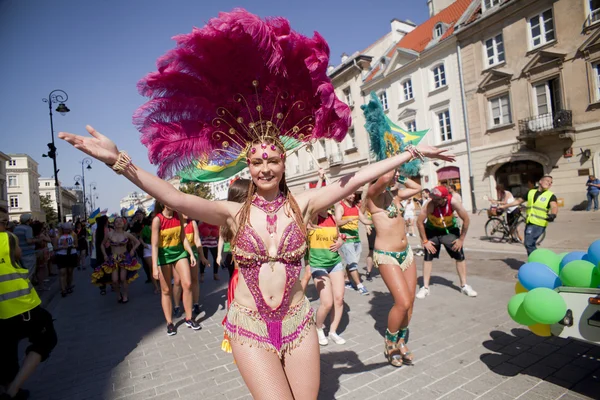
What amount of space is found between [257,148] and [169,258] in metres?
3.89

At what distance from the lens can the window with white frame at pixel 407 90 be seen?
25672mm

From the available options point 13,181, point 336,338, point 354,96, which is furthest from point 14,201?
point 336,338

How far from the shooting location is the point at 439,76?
23.6m

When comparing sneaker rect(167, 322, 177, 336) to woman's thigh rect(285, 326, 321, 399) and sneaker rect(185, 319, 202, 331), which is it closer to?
sneaker rect(185, 319, 202, 331)

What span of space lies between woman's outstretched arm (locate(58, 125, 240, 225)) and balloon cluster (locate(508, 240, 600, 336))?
2.89 metres

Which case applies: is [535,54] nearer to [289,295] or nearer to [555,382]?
[555,382]

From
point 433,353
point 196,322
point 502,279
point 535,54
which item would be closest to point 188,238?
point 196,322

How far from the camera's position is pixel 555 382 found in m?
3.24

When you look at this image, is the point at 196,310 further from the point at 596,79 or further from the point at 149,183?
the point at 596,79

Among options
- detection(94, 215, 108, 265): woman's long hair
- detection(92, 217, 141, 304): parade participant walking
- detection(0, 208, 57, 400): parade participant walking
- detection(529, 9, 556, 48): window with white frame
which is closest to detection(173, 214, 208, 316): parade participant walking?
detection(0, 208, 57, 400): parade participant walking

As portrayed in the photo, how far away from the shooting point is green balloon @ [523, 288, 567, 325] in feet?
9.96

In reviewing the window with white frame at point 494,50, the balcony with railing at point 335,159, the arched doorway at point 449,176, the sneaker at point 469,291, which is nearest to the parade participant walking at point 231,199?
the sneaker at point 469,291

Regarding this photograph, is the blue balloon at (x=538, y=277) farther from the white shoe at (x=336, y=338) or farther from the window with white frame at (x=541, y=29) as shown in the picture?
the window with white frame at (x=541, y=29)

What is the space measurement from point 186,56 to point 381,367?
3.56 meters
